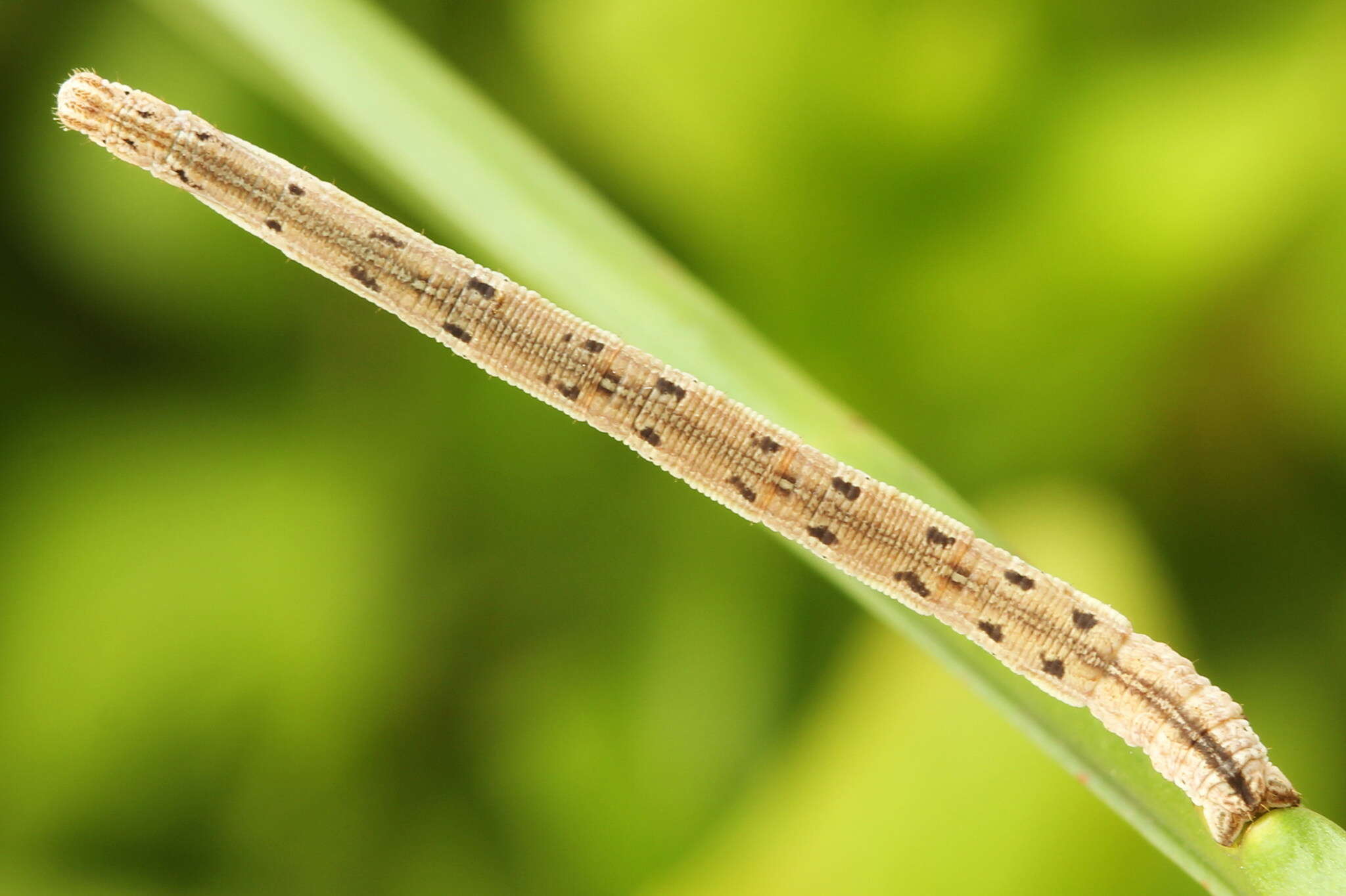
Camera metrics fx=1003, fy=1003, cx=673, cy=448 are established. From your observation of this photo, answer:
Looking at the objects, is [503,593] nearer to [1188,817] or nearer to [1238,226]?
[1188,817]

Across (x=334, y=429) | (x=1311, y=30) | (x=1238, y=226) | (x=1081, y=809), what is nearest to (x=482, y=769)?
(x=334, y=429)

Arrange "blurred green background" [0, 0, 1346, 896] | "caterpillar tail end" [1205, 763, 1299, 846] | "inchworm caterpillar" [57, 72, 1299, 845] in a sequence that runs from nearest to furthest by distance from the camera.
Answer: "caterpillar tail end" [1205, 763, 1299, 846], "inchworm caterpillar" [57, 72, 1299, 845], "blurred green background" [0, 0, 1346, 896]

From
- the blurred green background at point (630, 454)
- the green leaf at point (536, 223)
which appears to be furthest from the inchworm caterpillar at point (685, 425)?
the blurred green background at point (630, 454)

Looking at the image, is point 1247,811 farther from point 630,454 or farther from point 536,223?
point 630,454

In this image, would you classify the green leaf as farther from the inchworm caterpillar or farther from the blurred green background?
the blurred green background

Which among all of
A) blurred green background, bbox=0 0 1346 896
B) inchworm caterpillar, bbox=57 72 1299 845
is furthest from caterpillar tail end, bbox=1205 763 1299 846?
blurred green background, bbox=0 0 1346 896

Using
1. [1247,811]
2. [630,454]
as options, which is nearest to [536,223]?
[630,454]

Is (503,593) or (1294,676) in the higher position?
(1294,676)
